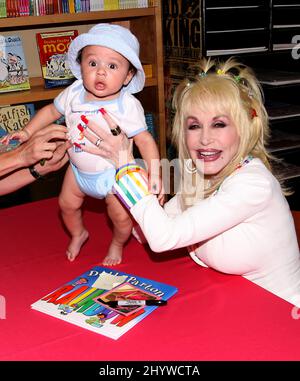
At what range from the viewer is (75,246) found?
5.47 ft

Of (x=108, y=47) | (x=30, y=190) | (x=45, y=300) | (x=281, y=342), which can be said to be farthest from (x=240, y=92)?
(x=30, y=190)

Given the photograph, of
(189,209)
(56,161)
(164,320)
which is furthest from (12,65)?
(164,320)

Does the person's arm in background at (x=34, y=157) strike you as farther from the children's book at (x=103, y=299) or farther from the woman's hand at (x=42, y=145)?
the children's book at (x=103, y=299)

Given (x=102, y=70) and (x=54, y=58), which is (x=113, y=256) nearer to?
(x=102, y=70)

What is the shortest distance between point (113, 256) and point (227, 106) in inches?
23.1

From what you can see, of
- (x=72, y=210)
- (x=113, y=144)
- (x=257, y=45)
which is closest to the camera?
(x=113, y=144)

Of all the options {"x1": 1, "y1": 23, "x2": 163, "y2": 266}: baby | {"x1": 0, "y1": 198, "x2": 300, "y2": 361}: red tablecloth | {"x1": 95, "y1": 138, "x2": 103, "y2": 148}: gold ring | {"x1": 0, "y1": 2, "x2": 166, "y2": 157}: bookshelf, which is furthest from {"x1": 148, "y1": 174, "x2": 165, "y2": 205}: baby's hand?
{"x1": 0, "y1": 2, "x2": 166, "y2": 157}: bookshelf

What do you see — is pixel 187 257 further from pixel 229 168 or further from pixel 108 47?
pixel 108 47

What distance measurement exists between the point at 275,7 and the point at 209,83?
1.70 meters

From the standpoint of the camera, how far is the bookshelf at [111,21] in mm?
2740

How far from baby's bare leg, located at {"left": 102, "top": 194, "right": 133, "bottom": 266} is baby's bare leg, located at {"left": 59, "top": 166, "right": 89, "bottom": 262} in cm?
11

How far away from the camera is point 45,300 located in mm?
1378

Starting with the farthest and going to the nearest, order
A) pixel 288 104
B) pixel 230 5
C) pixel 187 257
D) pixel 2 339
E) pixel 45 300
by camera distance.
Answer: pixel 288 104 → pixel 230 5 → pixel 187 257 → pixel 45 300 → pixel 2 339
